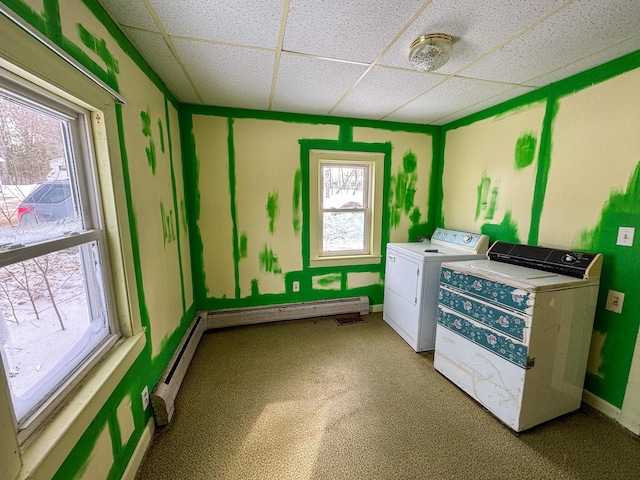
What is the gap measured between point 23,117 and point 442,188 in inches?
133

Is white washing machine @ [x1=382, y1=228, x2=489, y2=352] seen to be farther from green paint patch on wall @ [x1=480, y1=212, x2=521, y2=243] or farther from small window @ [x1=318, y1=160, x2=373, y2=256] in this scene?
small window @ [x1=318, y1=160, x2=373, y2=256]

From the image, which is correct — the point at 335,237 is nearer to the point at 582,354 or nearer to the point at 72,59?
the point at 582,354

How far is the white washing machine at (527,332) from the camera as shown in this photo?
58.6 inches

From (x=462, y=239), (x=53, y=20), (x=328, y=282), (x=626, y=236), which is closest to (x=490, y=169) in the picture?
(x=462, y=239)

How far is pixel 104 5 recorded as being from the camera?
1170 millimetres

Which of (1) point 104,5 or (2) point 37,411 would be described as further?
(1) point 104,5

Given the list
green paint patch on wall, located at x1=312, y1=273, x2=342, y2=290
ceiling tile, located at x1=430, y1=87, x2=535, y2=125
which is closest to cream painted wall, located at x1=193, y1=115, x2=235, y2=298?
green paint patch on wall, located at x1=312, y1=273, x2=342, y2=290

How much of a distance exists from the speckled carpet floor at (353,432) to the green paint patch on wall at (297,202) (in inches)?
54.2

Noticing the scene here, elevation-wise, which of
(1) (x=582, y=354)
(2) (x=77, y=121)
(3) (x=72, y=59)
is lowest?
(1) (x=582, y=354)

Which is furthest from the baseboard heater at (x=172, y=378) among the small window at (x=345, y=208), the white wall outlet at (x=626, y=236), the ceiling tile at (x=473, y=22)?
the white wall outlet at (x=626, y=236)

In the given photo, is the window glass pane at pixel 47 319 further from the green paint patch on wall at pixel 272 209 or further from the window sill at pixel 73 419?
the green paint patch on wall at pixel 272 209

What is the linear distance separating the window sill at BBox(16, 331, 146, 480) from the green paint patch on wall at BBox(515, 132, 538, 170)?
3.07 m

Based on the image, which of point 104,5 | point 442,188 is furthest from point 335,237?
point 104,5

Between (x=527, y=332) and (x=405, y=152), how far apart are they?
7.34 feet
